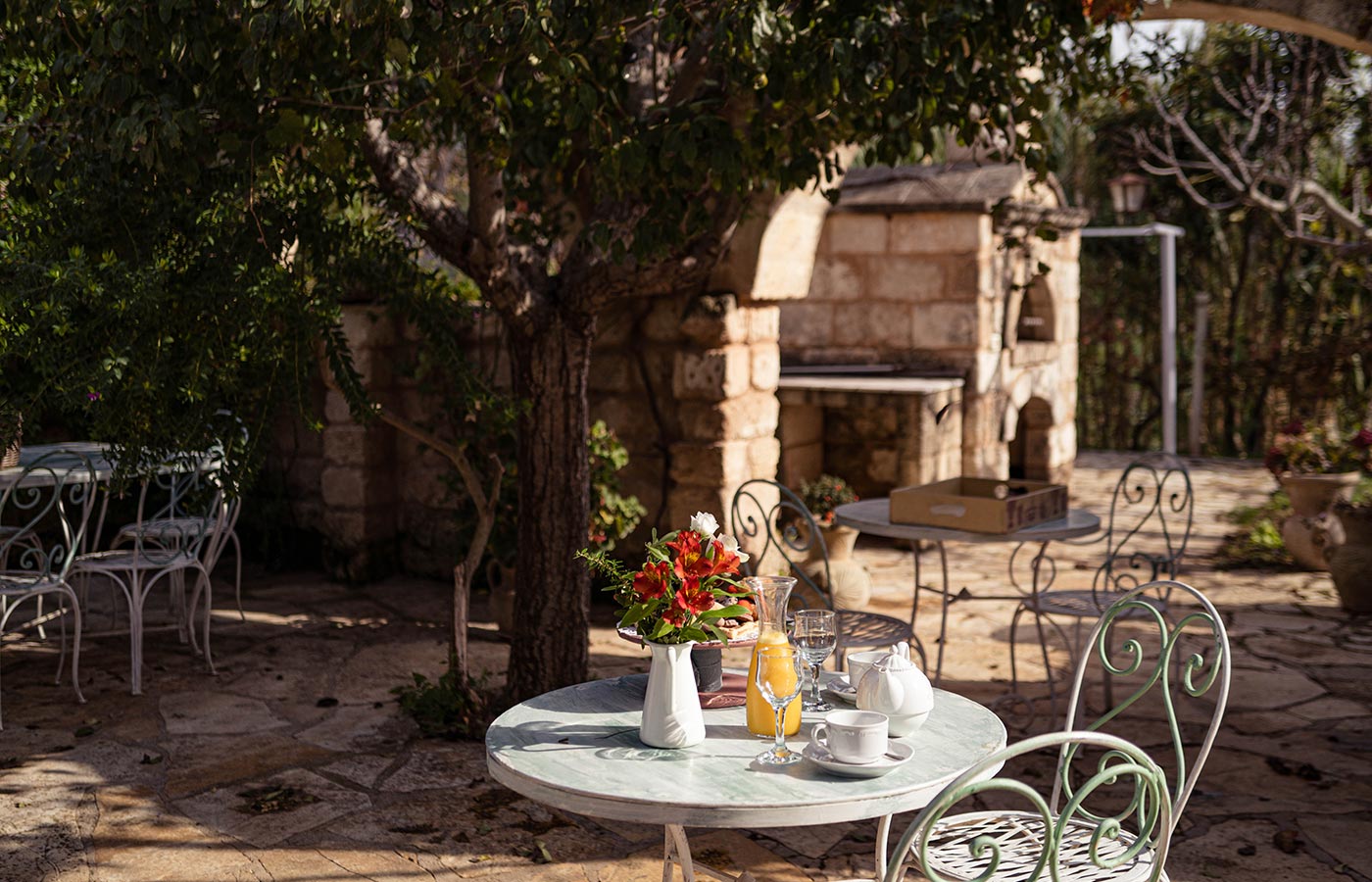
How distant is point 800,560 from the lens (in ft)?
20.9

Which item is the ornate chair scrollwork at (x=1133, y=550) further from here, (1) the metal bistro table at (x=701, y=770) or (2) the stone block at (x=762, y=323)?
(2) the stone block at (x=762, y=323)

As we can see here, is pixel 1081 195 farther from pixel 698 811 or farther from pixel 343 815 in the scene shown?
pixel 698 811

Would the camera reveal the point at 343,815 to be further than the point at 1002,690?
No

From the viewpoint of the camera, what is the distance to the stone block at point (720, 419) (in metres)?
6.21

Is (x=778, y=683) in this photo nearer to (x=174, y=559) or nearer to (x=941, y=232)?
(x=174, y=559)

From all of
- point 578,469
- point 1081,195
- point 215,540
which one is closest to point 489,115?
point 578,469

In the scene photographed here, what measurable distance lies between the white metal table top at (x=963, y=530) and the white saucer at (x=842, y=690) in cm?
159

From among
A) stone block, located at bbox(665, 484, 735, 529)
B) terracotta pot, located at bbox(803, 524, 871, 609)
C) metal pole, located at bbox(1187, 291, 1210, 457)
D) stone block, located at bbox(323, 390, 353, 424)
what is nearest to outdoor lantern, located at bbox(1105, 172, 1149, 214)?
metal pole, located at bbox(1187, 291, 1210, 457)

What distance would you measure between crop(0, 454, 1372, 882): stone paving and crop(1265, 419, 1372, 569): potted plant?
43.1 inches

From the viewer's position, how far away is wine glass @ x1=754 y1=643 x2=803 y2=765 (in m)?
2.33

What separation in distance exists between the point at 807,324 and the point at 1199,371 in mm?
5618

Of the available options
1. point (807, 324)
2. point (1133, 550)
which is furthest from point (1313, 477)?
point (807, 324)

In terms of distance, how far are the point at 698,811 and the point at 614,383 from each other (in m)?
4.50

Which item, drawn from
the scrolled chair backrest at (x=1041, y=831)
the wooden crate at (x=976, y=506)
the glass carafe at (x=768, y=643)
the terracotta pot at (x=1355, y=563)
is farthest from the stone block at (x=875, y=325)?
the glass carafe at (x=768, y=643)
